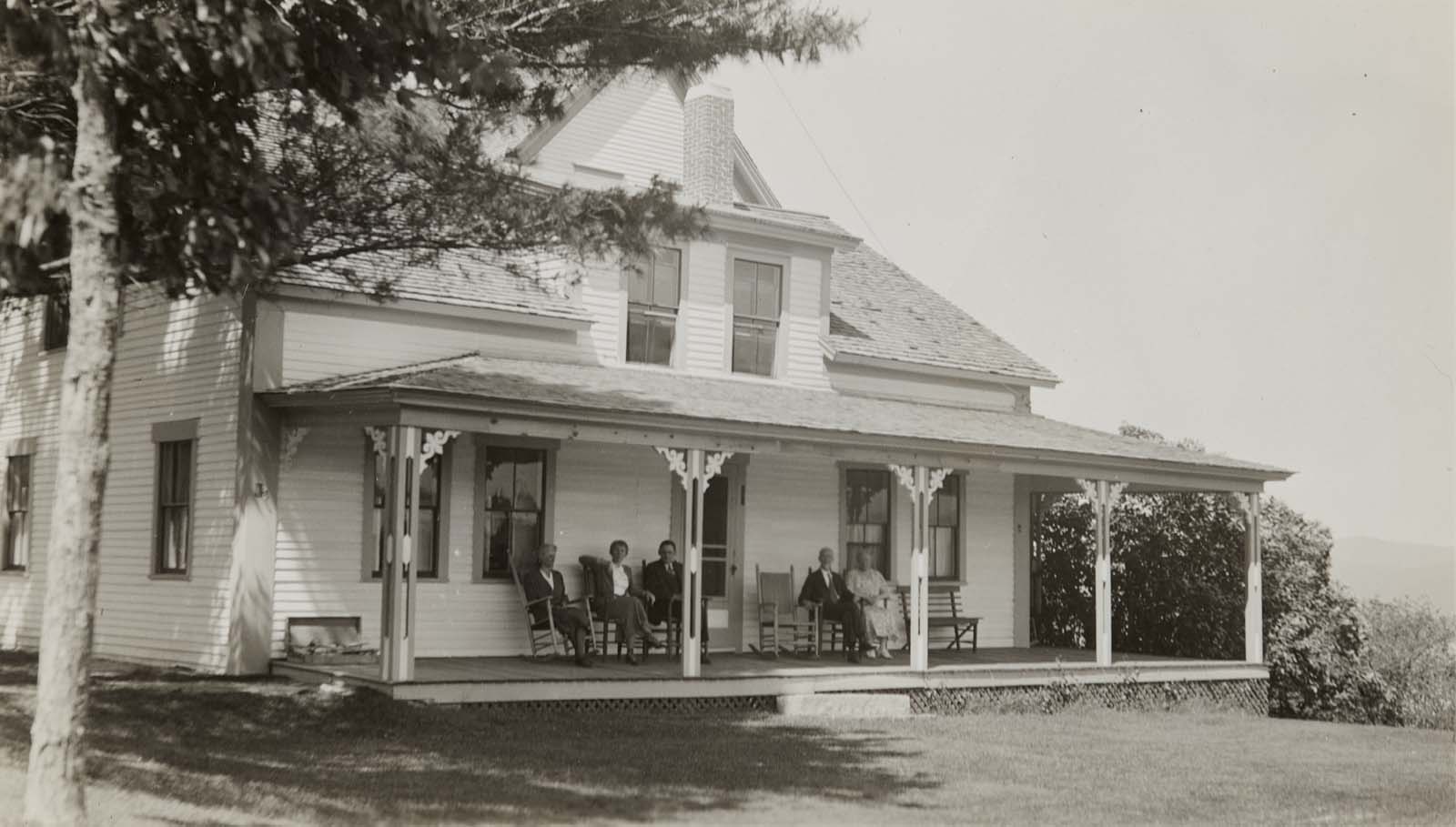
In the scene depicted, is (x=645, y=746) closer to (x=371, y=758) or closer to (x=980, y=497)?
(x=371, y=758)

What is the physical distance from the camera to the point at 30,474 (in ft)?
61.9

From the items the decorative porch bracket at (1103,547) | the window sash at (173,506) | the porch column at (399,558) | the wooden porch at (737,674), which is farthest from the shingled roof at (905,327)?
the window sash at (173,506)

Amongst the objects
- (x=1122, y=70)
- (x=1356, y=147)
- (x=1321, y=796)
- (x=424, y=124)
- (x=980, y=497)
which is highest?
(x=1122, y=70)

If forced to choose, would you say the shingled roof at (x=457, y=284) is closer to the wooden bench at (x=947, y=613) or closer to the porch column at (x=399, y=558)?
the porch column at (x=399, y=558)

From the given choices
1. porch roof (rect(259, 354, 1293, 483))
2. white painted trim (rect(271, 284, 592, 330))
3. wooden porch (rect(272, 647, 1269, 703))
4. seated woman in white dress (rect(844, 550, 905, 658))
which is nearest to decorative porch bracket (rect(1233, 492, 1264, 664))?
wooden porch (rect(272, 647, 1269, 703))

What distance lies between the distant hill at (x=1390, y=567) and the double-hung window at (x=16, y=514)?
51676mm

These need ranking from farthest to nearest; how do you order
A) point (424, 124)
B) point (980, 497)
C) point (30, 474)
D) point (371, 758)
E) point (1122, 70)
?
1. point (1122, 70)
2. point (980, 497)
3. point (30, 474)
4. point (424, 124)
5. point (371, 758)

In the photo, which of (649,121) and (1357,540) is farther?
(1357,540)

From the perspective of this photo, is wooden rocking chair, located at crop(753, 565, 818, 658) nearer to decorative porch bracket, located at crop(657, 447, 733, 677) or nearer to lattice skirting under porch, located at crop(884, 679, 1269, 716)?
lattice skirting under porch, located at crop(884, 679, 1269, 716)

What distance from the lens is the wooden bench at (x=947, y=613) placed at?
19703 millimetres

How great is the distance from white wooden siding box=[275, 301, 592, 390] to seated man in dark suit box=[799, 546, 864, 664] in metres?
3.91

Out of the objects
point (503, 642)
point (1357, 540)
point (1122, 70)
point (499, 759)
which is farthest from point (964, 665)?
point (1357, 540)

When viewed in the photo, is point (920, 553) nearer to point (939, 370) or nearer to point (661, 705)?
point (661, 705)

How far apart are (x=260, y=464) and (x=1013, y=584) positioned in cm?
1088
